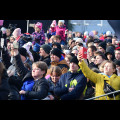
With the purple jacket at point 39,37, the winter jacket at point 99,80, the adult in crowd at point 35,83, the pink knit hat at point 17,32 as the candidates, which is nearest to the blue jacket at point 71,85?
the winter jacket at point 99,80

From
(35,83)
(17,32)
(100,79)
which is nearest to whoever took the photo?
(35,83)

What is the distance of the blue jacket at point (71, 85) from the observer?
5.95 m

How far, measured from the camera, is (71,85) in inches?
247

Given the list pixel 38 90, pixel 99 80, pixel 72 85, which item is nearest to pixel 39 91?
pixel 38 90

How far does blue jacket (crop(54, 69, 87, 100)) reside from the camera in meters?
5.95

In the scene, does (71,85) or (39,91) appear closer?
(39,91)

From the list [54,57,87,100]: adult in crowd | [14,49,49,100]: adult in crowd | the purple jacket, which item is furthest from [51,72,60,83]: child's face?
the purple jacket

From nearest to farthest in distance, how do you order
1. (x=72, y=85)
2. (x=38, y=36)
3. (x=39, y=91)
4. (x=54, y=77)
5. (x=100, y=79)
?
(x=39, y=91), (x=100, y=79), (x=72, y=85), (x=54, y=77), (x=38, y=36)

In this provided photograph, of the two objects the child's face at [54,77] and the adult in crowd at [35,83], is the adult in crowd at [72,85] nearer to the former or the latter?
the child's face at [54,77]

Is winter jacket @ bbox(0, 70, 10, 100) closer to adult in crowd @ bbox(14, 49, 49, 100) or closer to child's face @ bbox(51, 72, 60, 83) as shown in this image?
adult in crowd @ bbox(14, 49, 49, 100)

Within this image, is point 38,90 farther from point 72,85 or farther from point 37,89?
point 72,85

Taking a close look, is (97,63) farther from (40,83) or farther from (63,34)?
(63,34)
